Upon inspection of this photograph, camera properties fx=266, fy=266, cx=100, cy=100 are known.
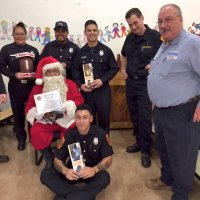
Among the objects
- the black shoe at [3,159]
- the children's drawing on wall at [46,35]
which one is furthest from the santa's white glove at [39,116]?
the children's drawing on wall at [46,35]

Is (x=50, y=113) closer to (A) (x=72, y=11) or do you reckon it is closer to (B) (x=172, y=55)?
(B) (x=172, y=55)

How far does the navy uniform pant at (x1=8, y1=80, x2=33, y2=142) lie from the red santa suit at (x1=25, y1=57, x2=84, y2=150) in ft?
0.79

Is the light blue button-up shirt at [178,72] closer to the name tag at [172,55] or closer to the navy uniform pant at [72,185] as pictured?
the name tag at [172,55]

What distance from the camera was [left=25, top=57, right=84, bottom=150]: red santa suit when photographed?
2.58 metres

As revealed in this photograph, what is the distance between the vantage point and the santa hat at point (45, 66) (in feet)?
9.04

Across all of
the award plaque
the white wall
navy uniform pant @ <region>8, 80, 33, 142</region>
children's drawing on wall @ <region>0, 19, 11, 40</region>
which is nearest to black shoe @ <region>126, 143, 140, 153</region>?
the award plaque

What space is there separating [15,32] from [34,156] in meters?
1.42

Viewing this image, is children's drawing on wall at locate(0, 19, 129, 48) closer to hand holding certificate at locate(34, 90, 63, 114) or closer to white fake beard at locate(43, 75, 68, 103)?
white fake beard at locate(43, 75, 68, 103)

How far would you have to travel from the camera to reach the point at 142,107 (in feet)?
8.87

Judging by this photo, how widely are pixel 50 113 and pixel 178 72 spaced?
1.43 m

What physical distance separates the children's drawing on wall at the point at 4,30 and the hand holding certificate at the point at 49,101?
162 cm

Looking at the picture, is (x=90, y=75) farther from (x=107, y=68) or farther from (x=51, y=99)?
(x=51, y=99)

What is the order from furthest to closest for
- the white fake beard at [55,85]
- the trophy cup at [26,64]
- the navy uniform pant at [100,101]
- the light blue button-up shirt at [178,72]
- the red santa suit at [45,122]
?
the trophy cup at [26,64], the navy uniform pant at [100,101], the white fake beard at [55,85], the red santa suit at [45,122], the light blue button-up shirt at [178,72]

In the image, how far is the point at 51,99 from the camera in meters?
2.64
